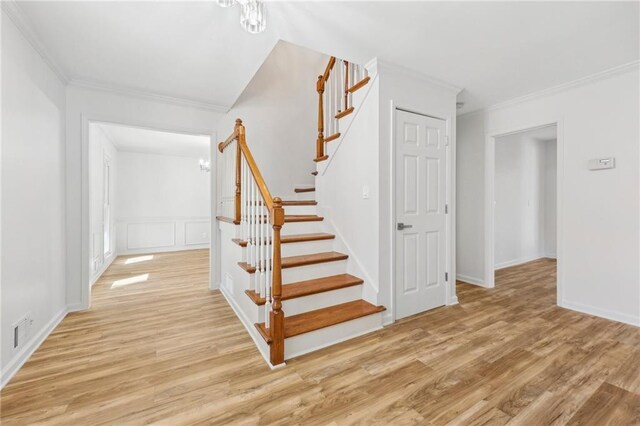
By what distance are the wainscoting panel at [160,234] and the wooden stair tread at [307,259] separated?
5.37 m

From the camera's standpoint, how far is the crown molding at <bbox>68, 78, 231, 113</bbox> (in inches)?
120

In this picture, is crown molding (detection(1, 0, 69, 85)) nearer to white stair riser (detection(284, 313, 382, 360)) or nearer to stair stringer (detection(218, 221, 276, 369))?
stair stringer (detection(218, 221, 276, 369))

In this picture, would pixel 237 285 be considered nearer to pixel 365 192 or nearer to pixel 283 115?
pixel 365 192

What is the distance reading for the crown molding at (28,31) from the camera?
1.87 meters

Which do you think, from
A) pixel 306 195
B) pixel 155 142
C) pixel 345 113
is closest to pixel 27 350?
pixel 306 195

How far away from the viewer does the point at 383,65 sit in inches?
103

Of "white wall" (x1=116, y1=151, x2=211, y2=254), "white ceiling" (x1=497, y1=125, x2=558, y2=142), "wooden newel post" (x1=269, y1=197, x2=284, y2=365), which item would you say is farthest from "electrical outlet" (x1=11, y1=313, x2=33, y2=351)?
"white ceiling" (x1=497, y1=125, x2=558, y2=142)

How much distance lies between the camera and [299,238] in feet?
9.62

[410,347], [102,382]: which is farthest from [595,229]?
[102,382]

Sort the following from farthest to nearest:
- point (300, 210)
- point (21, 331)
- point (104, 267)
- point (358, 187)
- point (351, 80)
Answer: point (104, 267)
point (300, 210)
point (351, 80)
point (358, 187)
point (21, 331)

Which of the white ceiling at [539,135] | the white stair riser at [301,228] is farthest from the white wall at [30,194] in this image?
the white ceiling at [539,135]

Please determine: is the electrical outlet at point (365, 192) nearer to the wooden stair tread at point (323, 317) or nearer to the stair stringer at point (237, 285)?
the wooden stair tread at point (323, 317)

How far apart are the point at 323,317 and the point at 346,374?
1.71 feet

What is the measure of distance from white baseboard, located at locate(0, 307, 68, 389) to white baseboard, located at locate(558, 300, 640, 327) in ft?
16.0
